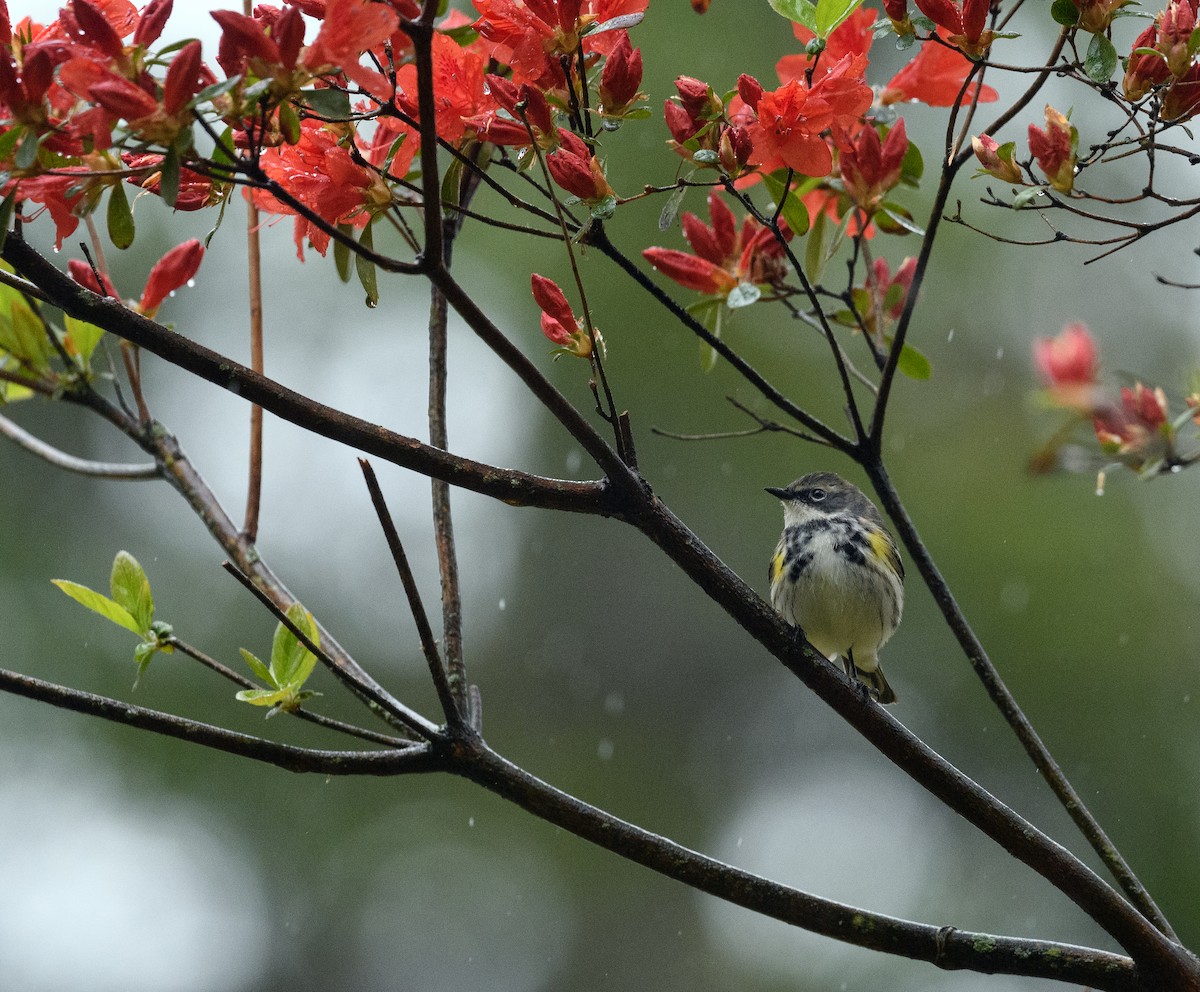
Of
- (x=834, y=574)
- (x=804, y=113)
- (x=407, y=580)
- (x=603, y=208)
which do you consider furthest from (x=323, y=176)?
(x=834, y=574)

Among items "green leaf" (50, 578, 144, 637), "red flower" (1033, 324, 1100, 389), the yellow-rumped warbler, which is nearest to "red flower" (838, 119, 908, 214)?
"red flower" (1033, 324, 1100, 389)

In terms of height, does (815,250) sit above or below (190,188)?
above

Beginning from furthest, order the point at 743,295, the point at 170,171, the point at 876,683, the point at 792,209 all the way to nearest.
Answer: the point at 876,683 → the point at 743,295 → the point at 792,209 → the point at 170,171

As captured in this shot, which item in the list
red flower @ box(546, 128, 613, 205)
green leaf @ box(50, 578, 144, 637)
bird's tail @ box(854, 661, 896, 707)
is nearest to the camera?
red flower @ box(546, 128, 613, 205)

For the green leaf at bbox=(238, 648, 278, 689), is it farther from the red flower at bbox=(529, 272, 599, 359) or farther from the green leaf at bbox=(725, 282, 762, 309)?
the green leaf at bbox=(725, 282, 762, 309)

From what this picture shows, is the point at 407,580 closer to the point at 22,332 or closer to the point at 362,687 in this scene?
the point at 362,687

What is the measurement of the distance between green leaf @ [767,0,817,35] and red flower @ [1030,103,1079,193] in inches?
14.2

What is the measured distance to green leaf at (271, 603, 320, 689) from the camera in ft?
5.77

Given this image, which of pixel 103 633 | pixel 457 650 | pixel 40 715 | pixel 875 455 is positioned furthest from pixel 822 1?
pixel 40 715

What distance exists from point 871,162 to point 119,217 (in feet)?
3.91

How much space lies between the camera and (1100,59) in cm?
168

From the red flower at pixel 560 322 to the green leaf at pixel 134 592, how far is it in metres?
0.70

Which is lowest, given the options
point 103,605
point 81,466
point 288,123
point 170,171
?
point 103,605

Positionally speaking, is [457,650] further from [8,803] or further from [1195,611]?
[8,803]
